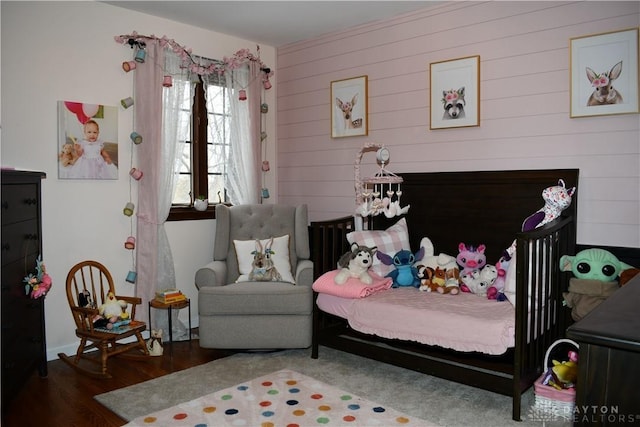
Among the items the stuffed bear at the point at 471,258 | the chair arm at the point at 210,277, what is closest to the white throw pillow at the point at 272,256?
the chair arm at the point at 210,277

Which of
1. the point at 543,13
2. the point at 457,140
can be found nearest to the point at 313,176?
the point at 457,140

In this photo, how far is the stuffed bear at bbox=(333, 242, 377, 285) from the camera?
3209 mm

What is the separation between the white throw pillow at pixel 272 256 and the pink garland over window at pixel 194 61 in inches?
56.0

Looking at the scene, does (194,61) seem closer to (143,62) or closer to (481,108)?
(143,62)

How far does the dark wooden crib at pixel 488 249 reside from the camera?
2.55 m

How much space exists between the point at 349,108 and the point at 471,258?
1653 millimetres

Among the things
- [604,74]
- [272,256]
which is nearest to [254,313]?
[272,256]

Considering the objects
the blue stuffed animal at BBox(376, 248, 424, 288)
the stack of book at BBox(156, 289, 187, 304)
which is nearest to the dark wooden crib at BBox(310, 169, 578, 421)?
the blue stuffed animal at BBox(376, 248, 424, 288)

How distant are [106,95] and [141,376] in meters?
1.94

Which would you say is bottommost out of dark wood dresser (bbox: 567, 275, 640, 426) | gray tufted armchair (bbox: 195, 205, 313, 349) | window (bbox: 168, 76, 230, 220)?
gray tufted armchair (bbox: 195, 205, 313, 349)

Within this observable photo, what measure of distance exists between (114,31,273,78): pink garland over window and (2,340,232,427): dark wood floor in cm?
214

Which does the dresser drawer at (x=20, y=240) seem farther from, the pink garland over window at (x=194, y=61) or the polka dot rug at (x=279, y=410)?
the pink garland over window at (x=194, y=61)

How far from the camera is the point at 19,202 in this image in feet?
8.79

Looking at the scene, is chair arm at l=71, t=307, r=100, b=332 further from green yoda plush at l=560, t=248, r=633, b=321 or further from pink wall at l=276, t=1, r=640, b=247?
green yoda plush at l=560, t=248, r=633, b=321
